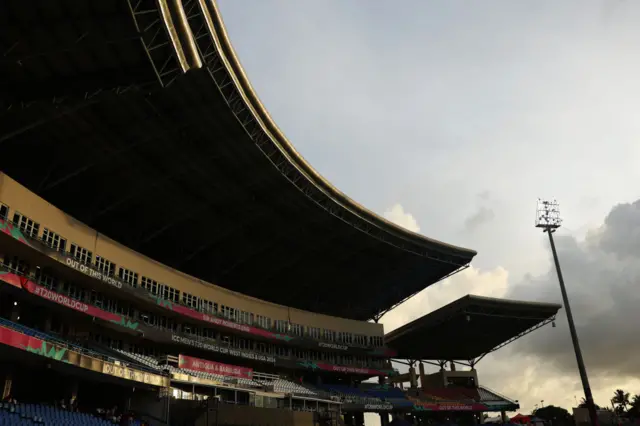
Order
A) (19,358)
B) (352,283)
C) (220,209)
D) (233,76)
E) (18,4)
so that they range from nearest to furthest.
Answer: (18,4)
(19,358)
(233,76)
(220,209)
(352,283)

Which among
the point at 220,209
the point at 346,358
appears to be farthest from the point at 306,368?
the point at 220,209

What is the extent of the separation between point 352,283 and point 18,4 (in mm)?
46700

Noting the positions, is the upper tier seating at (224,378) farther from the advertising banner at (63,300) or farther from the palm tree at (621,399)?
the palm tree at (621,399)

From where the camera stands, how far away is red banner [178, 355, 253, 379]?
3792cm

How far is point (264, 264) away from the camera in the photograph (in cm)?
5462

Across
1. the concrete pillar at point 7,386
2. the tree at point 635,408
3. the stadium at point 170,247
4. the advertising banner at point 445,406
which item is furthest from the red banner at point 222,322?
the tree at point 635,408

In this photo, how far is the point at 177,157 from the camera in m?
36.0

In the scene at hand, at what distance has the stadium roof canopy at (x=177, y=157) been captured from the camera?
2403cm

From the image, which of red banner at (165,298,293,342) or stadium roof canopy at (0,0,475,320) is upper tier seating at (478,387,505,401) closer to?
stadium roof canopy at (0,0,475,320)

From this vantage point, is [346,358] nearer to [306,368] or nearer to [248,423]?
[306,368]

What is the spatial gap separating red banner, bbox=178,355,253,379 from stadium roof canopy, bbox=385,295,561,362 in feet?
87.0

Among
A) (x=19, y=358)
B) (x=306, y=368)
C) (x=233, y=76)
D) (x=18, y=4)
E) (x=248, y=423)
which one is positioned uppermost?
(x=233, y=76)

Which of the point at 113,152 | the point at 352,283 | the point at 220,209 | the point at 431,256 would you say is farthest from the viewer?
the point at 352,283

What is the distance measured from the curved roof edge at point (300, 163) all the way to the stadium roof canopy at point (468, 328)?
6.12 m
